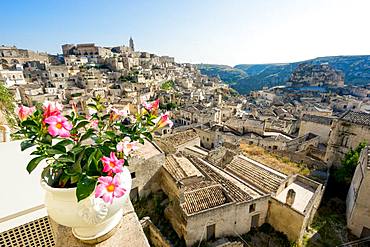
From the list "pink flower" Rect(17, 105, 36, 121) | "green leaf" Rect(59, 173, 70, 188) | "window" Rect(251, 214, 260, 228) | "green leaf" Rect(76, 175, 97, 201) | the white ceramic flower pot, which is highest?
"pink flower" Rect(17, 105, 36, 121)

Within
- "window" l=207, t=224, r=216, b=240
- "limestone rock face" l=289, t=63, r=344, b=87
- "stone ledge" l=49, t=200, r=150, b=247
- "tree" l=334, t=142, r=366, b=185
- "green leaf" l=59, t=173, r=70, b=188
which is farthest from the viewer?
"limestone rock face" l=289, t=63, r=344, b=87

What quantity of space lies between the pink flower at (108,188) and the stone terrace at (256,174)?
10.6 metres

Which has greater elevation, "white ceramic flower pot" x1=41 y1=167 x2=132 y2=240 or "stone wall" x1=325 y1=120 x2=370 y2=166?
"white ceramic flower pot" x1=41 y1=167 x2=132 y2=240

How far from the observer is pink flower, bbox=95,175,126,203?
4.54 ft

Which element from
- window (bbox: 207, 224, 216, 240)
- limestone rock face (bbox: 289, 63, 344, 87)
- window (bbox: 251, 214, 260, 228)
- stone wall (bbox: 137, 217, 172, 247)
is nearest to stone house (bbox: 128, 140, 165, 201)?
stone wall (bbox: 137, 217, 172, 247)

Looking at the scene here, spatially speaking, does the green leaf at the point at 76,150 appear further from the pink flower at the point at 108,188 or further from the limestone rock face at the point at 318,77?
the limestone rock face at the point at 318,77

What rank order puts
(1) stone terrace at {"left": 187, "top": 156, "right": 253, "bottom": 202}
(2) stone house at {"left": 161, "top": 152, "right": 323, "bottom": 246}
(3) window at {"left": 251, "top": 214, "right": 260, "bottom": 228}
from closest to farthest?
(2) stone house at {"left": 161, "top": 152, "right": 323, "bottom": 246}
(1) stone terrace at {"left": 187, "top": 156, "right": 253, "bottom": 202}
(3) window at {"left": 251, "top": 214, "right": 260, "bottom": 228}

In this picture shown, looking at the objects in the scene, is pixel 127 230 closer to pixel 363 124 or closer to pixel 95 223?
pixel 95 223

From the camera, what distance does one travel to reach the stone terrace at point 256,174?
10.9m

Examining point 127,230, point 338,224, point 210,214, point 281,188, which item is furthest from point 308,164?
point 127,230

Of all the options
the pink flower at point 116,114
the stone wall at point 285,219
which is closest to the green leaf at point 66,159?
the pink flower at point 116,114

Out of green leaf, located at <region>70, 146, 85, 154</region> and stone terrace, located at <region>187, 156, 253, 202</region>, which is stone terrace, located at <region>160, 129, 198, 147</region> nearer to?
stone terrace, located at <region>187, 156, 253, 202</region>

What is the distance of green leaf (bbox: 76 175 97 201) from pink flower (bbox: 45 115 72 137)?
1.20ft

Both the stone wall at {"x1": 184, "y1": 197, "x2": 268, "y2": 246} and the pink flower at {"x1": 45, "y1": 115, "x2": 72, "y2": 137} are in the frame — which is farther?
A: the stone wall at {"x1": 184, "y1": 197, "x2": 268, "y2": 246}
